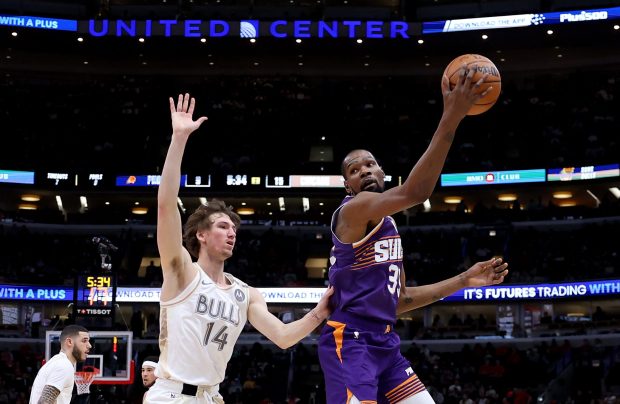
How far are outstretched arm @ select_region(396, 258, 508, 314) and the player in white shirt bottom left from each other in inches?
198

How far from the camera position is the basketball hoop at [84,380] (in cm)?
1709

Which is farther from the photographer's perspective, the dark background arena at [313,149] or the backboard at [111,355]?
the dark background arena at [313,149]

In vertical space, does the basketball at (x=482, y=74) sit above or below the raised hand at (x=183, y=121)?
above

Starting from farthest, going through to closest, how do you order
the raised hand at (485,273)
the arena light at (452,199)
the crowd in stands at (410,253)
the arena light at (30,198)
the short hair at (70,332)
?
the arena light at (30,198) → the arena light at (452,199) → the crowd in stands at (410,253) → the short hair at (70,332) → the raised hand at (485,273)

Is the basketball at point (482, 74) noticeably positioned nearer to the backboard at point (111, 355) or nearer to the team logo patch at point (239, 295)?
the team logo patch at point (239, 295)

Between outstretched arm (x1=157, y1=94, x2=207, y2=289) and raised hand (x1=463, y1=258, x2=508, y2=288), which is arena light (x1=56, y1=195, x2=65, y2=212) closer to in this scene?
raised hand (x1=463, y1=258, x2=508, y2=288)

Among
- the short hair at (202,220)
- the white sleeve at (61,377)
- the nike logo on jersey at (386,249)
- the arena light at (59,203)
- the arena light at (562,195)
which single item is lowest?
the white sleeve at (61,377)

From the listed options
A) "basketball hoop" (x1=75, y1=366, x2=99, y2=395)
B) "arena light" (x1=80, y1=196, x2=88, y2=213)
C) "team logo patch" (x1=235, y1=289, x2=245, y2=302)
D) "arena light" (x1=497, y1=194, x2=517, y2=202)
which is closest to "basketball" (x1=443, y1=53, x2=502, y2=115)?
"team logo patch" (x1=235, y1=289, x2=245, y2=302)

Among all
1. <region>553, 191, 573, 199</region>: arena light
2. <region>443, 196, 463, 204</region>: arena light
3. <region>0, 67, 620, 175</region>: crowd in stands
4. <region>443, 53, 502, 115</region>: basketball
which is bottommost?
<region>443, 53, 502, 115</region>: basketball

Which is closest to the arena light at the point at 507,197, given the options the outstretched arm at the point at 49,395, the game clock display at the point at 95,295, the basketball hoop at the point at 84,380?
the game clock display at the point at 95,295

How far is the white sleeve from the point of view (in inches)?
409

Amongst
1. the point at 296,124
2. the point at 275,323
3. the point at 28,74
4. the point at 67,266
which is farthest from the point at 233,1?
the point at 275,323

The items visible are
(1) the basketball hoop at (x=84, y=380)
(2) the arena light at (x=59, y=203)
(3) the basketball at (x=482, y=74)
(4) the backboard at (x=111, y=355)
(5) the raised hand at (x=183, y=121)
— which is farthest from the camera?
(2) the arena light at (x=59, y=203)

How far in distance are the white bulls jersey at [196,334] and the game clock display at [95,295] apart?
49.4ft
